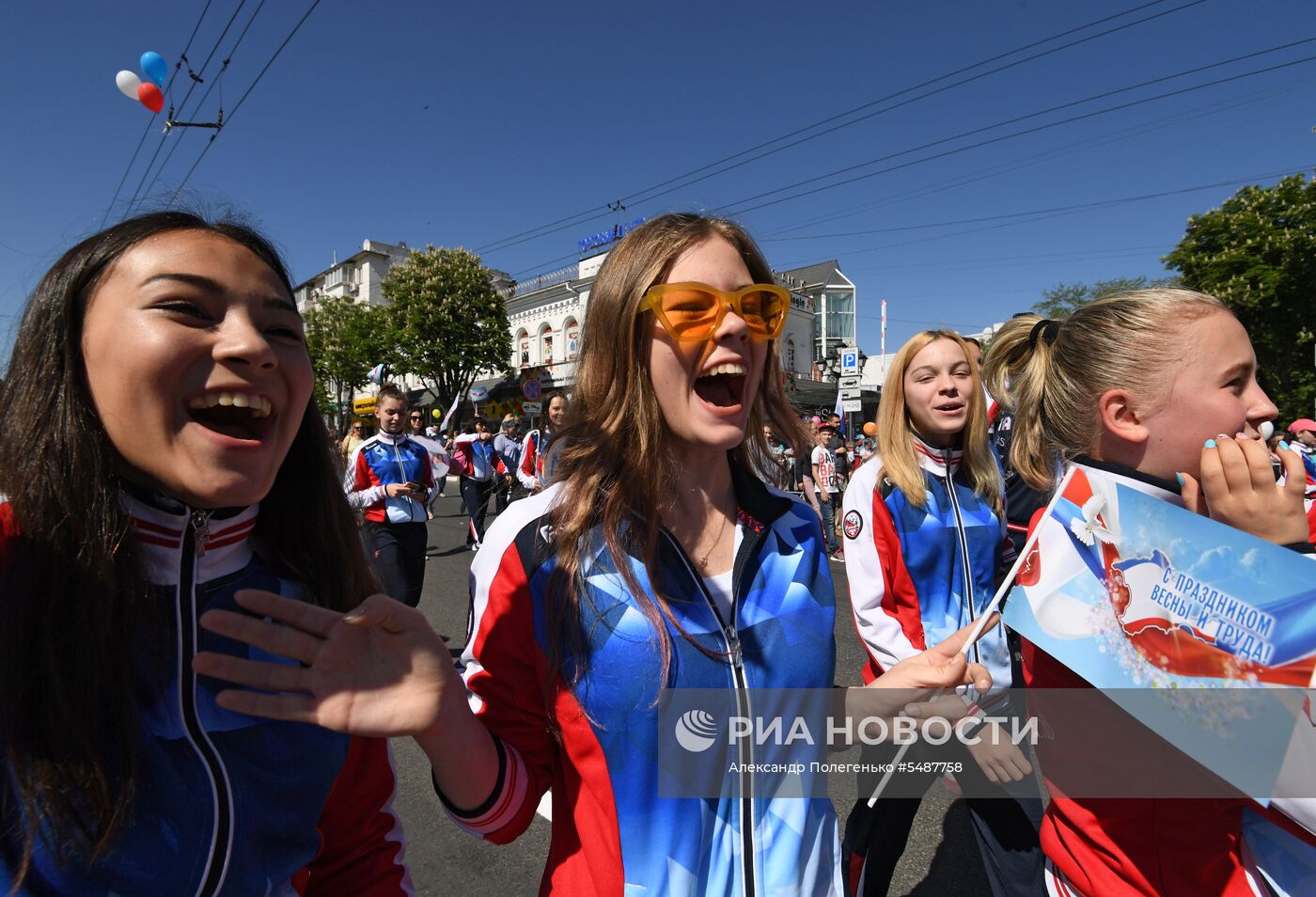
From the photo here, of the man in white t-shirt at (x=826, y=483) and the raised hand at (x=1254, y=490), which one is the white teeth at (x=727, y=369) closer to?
the raised hand at (x=1254, y=490)

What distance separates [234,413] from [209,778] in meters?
0.62

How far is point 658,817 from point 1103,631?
102 centimetres

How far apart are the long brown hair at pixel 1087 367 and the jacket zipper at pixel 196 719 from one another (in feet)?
7.02

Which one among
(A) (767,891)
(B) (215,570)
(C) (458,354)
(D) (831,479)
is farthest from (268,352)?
(C) (458,354)

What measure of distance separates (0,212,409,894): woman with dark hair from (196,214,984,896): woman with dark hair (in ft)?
0.68

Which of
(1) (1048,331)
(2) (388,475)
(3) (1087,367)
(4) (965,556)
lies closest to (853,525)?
(4) (965,556)

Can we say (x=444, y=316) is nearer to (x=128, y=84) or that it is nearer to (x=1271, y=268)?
(x=128, y=84)

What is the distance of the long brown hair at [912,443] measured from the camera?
2.82m

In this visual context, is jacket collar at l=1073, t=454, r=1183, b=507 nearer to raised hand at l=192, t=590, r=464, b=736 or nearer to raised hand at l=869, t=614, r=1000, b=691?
raised hand at l=869, t=614, r=1000, b=691

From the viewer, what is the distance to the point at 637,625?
137 cm

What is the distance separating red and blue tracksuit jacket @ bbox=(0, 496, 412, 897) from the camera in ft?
3.34

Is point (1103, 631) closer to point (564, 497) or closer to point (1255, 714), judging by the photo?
point (1255, 714)

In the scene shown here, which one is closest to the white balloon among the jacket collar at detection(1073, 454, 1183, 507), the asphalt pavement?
the asphalt pavement

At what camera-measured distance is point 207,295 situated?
1.10 m
